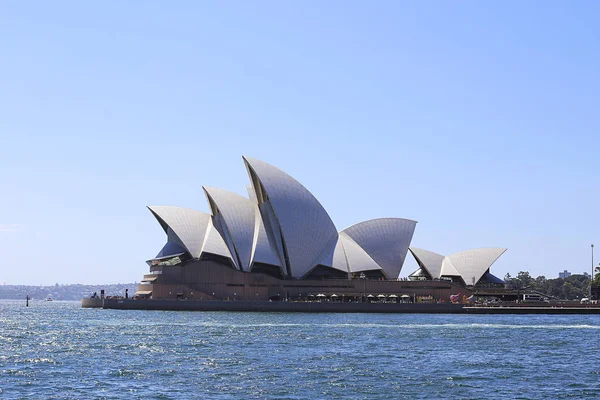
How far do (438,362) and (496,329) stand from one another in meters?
26.9

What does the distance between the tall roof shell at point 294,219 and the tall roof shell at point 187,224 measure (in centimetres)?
773

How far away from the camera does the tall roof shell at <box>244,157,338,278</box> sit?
3760 inches

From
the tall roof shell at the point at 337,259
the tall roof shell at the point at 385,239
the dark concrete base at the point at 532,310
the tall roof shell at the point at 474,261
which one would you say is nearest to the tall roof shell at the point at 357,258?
the tall roof shell at the point at 337,259

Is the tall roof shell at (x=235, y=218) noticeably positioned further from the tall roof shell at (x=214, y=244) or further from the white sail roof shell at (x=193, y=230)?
the white sail roof shell at (x=193, y=230)

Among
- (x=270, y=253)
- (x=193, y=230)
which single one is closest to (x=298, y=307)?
(x=270, y=253)

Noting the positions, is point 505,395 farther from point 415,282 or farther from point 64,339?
point 415,282

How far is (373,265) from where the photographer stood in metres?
107

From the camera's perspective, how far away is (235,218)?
96.9 meters

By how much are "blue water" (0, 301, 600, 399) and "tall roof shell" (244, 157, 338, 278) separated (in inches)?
1419

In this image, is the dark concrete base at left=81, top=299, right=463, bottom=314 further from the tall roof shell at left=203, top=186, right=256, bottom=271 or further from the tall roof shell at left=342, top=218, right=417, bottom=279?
the tall roof shell at left=342, top=218, right=417, bottom=279

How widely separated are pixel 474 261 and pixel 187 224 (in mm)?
40213

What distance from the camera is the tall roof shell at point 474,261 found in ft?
372

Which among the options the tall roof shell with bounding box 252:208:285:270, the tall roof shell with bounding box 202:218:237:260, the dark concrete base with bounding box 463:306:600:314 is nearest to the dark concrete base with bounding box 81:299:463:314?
the dark concrete base with bounding box 463:306:600:314

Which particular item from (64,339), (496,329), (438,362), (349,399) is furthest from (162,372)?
(496,329)
